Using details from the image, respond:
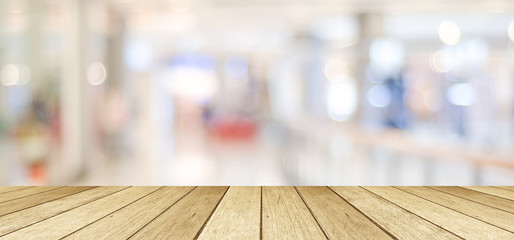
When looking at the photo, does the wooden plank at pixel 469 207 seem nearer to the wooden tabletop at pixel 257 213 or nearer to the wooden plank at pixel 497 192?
the wooden tabletop at pixel 257 213

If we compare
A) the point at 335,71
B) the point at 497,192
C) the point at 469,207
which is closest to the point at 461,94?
the point at 335,71

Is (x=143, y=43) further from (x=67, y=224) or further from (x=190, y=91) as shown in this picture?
(x=67, y=224)

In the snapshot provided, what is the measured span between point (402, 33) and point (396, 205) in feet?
36.2

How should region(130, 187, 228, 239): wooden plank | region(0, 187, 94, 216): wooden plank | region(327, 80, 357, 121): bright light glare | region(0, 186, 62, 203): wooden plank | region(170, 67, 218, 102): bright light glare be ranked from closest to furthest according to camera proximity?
region(130, 187, 228, 239): wooden plank → region(0, 187, 94, 216): wooden plank → region(0, 186, 62, 203): wooden plank → region(327, 80, 357, 121): bright light glare → region(170, 67, 218, 102): bright light glare

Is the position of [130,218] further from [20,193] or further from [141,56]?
[141,56]

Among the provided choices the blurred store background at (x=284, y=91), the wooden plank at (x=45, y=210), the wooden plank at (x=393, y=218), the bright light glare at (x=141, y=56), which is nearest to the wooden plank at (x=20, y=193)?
the wooden plank at (x=45, y=210)

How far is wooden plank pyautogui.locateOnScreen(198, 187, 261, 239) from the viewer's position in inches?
43.0

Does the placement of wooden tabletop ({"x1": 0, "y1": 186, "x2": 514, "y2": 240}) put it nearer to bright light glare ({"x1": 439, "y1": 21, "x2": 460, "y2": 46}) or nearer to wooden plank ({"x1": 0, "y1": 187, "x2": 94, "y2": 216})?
wooden plank ({"x1": 0, "y1": 187, "x2": 94, "y2": 216})

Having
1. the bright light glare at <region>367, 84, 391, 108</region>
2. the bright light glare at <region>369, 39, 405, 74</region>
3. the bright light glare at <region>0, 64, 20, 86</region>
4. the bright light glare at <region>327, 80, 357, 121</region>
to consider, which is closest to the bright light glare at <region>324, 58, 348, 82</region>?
the bright light glare at <region>327, 80, 357, 121</region>

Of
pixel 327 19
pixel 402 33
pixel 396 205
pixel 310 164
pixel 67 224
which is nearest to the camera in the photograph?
pixel 67 224

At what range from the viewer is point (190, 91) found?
1898 centimetres

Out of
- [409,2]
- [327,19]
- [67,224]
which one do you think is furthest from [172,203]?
[327,19]

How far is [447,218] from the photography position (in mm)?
1297

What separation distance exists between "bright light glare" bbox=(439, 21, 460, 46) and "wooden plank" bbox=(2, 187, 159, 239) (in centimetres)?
1016
